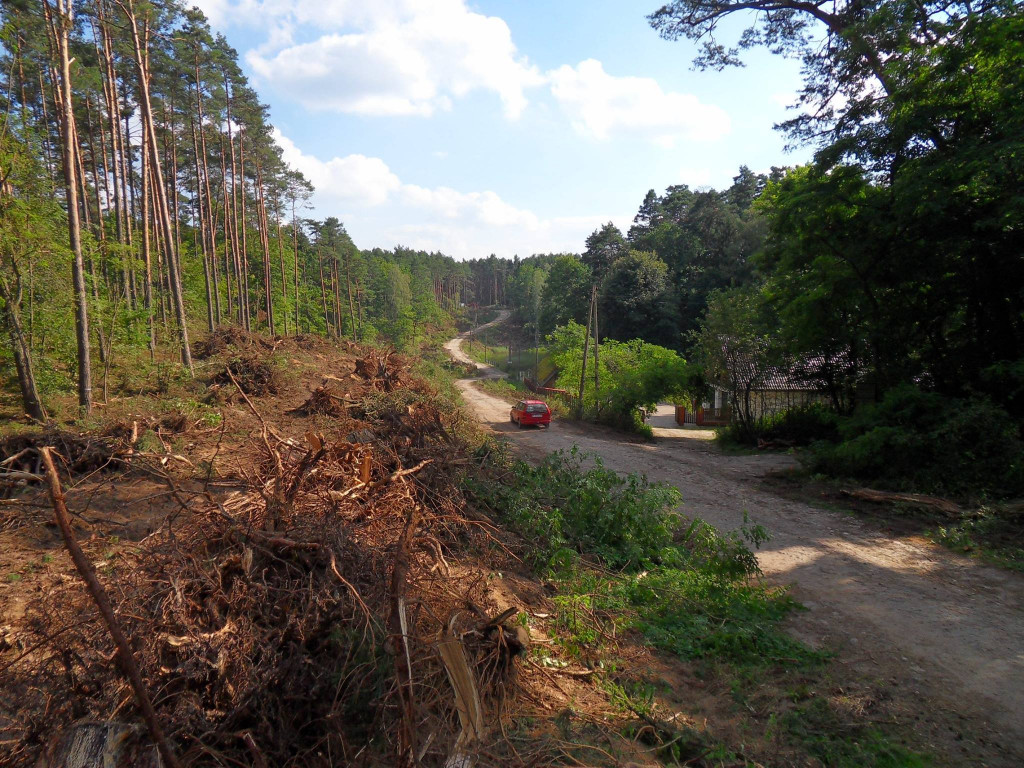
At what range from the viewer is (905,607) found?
6.16 metres

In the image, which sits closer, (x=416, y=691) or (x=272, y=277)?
(x=416, y=691)

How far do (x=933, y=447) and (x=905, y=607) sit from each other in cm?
624

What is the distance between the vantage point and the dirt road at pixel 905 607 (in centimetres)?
443

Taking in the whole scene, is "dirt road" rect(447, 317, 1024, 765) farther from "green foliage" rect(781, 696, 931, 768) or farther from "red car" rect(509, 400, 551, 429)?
"red car" rect(509, 400, 551, 429)

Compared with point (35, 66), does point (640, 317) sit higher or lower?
lower

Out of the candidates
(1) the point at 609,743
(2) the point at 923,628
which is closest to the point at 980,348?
(2) the point at 923,628

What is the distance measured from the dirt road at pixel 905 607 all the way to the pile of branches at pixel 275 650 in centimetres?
354

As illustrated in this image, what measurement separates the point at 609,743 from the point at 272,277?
135 feet

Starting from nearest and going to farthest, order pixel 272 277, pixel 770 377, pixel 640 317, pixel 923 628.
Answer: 1. pixel 923 628
2. pixel 770 377
3. pixel 272 277
4. pixel 640 317

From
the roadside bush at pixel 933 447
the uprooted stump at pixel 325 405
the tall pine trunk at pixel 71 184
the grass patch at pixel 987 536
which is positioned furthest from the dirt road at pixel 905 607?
the tall pine trunk at pixel 71 184

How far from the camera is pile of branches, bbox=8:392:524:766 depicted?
2982mm

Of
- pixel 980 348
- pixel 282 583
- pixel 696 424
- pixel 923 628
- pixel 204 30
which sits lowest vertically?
pixel 696 424

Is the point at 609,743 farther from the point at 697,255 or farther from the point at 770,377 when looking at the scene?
the point at 697,255

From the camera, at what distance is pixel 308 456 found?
5008 mm
